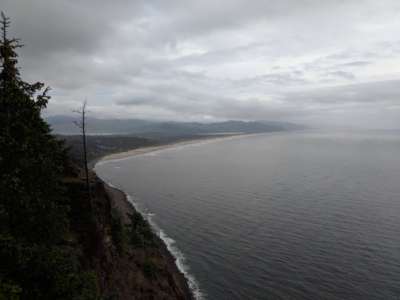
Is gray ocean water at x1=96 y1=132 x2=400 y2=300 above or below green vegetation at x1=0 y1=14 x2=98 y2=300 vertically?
below

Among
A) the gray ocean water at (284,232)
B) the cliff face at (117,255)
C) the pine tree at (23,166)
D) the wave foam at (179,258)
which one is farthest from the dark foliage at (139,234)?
the pine tree at (23,166)

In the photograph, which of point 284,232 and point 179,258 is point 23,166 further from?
point 284,232

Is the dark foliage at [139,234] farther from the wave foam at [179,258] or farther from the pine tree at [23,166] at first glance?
the pine tree at [23,166]

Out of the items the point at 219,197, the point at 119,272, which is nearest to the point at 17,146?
the point at 119,272

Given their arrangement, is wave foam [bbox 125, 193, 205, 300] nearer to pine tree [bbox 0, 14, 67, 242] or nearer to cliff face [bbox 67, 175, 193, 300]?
cliff face [bbox 67, 175, 193, 300]

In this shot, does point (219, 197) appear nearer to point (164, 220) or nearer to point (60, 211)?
point (164, 220)

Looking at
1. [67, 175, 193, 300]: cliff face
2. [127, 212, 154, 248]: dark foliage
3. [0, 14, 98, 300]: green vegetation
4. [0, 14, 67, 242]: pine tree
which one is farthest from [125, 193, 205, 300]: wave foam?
[0, 14, 67, 242]: pine tree
